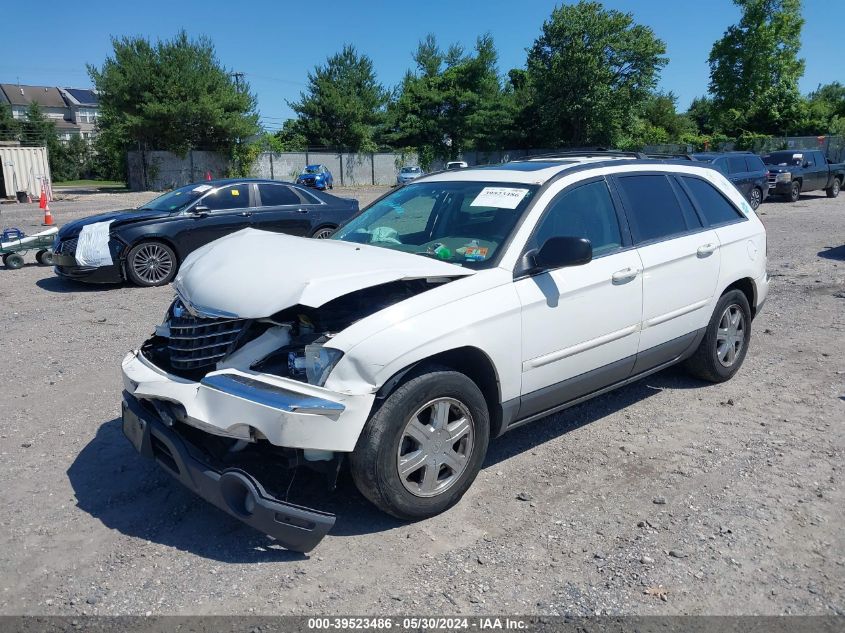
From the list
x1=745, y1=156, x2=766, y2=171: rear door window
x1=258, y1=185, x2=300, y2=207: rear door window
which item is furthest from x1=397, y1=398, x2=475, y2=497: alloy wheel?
x1=745, y1=156, x2=766, y2=171: rear door window

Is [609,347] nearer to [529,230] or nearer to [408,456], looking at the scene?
[529,230]

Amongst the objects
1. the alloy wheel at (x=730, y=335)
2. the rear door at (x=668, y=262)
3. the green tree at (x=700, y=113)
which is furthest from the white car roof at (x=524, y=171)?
the green tree at (x=700, y=113)

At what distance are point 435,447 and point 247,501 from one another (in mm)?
955

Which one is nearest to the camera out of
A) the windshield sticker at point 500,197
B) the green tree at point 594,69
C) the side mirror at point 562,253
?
the side mirror at point 562,253

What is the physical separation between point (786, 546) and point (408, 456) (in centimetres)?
189

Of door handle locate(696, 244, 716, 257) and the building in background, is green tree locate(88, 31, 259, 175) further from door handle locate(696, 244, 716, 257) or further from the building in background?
the building in background

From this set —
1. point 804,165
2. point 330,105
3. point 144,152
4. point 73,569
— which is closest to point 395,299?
point 73,569

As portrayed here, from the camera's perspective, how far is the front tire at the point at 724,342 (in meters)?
5.35

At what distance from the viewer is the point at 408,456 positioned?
340 centimetres

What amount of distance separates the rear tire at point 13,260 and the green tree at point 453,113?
43.2 metres

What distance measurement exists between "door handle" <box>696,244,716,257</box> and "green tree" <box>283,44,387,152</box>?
46.6 meters

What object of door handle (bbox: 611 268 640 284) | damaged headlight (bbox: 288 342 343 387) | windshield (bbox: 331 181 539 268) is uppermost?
windshield (bbox: 331 181 539 268)

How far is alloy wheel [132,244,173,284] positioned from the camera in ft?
31.9

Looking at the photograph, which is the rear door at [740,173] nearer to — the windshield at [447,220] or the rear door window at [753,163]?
the rear door window at [753,163]
